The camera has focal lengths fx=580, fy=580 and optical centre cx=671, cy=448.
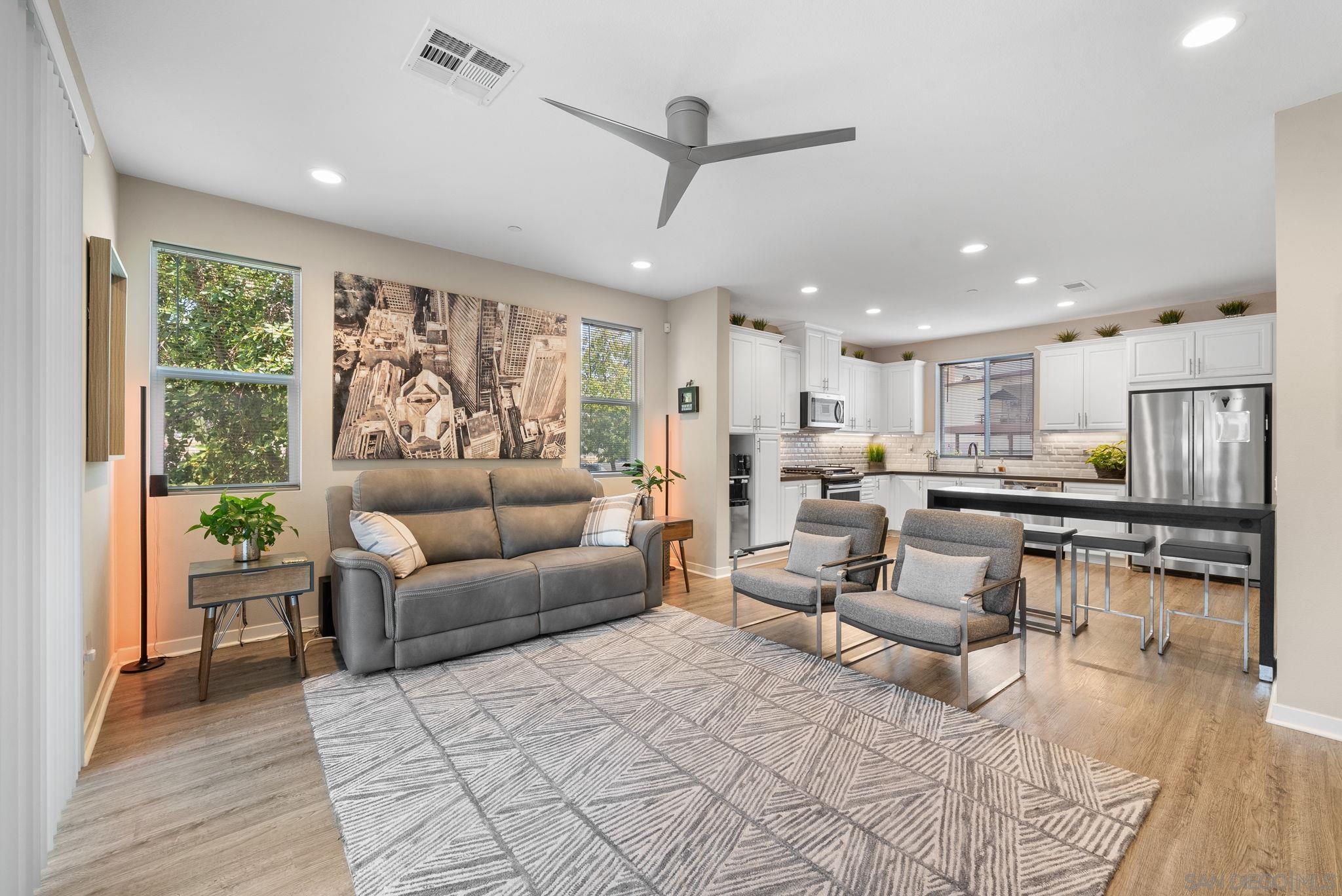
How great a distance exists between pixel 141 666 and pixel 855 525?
425 centimetres

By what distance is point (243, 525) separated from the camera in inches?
120

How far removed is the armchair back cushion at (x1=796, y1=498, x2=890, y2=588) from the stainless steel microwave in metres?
3.05

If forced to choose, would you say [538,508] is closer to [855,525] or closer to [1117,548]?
[855,525]

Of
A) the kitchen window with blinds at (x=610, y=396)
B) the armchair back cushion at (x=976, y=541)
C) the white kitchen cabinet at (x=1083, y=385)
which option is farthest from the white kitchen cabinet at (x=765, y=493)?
the white kitchen cabinet at (x=1083, y=385)

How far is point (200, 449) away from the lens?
3.59 meters

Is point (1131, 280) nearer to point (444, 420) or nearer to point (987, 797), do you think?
point (987, 797)

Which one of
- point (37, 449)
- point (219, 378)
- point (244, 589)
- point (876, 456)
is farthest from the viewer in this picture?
point (876, 456)

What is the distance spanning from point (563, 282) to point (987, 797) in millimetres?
4677

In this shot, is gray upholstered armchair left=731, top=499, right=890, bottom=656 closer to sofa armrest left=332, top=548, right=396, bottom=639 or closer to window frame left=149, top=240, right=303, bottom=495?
sofa armrest left=332, top=548, right=396, bottom=639

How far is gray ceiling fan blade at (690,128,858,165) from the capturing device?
7.70 feet

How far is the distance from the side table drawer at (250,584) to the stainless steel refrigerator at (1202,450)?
22.0ft

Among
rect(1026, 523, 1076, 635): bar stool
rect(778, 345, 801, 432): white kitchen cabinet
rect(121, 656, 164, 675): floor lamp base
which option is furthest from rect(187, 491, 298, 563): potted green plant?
rect(778, 345, 801, 432): white kitchen cabinet

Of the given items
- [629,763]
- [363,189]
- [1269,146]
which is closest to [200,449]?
[363,189]

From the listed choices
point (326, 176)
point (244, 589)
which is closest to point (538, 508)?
point (244, 589)
